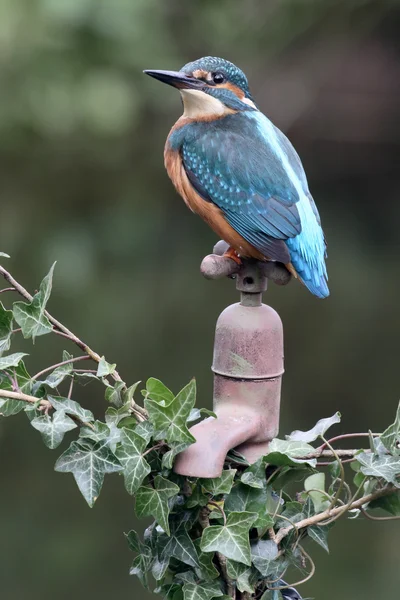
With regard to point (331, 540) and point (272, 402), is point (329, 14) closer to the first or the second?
point (331, 540)

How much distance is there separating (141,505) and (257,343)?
1.08ft

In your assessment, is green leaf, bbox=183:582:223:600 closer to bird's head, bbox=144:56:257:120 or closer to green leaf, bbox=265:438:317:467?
green leaf, bbox=265:438:317:467

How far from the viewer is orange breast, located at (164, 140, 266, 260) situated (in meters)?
1.92

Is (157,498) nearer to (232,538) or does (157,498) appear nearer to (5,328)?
(232,538)

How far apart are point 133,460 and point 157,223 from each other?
29.8ft

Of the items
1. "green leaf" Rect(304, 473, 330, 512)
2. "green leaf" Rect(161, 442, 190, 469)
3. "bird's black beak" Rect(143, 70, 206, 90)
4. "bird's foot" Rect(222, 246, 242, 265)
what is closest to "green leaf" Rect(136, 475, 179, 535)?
"green leaf" Rect(161, 442, 190, 469)

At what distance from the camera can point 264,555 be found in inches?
49.9

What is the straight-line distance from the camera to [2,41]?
10.1 metres

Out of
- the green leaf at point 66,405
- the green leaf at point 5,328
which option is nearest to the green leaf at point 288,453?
the green leaf at point 66,405

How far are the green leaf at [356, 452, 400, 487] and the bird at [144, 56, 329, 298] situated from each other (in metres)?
0.63

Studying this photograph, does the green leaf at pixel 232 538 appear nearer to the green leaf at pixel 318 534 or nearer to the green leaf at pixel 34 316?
the green leaf at pixel 318 534

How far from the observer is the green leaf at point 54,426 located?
117 cm

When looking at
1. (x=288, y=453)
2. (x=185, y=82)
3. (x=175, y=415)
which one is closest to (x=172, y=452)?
(x=175, y=415)

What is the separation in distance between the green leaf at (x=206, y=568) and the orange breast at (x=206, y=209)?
74 centimetres
